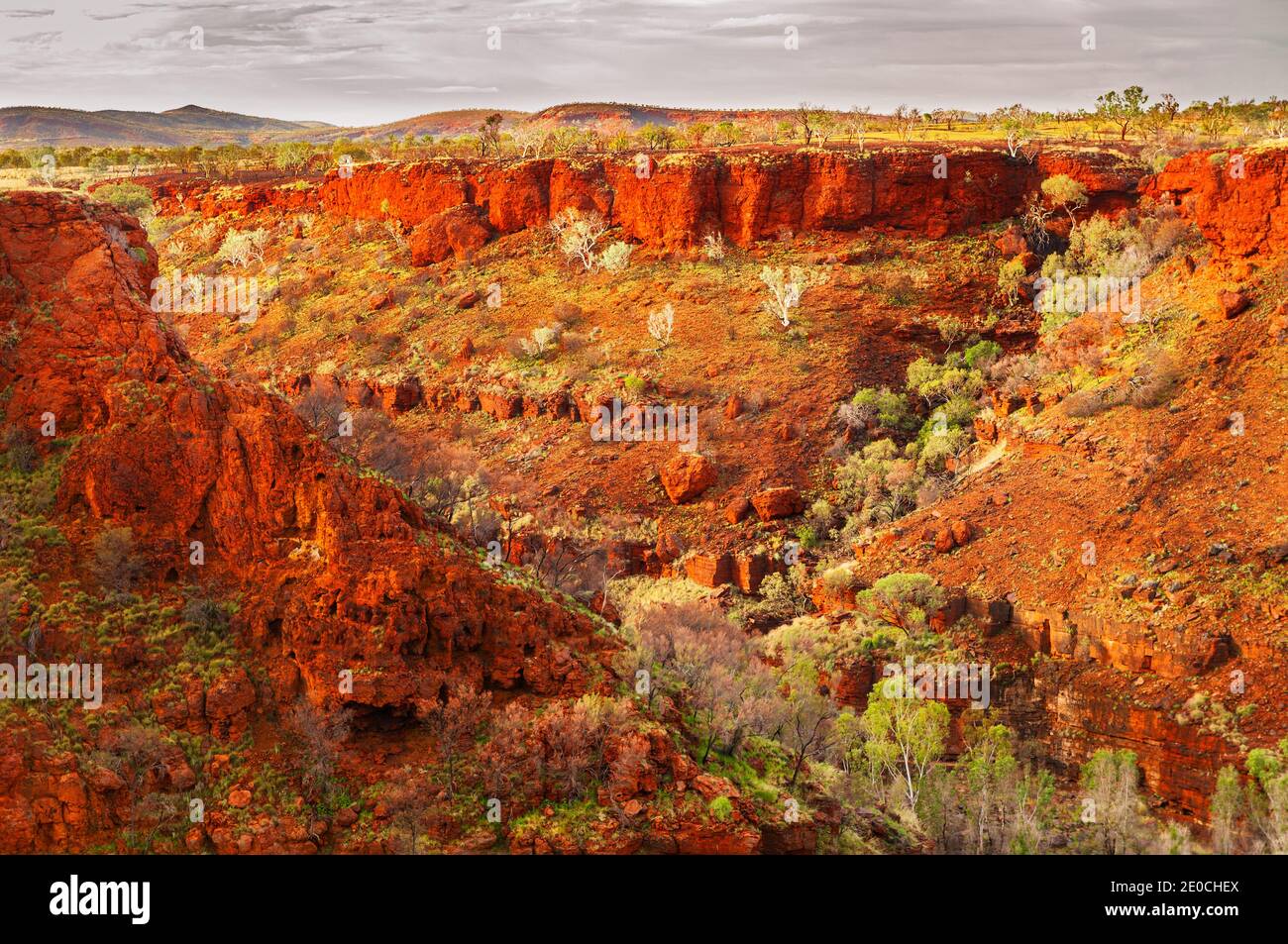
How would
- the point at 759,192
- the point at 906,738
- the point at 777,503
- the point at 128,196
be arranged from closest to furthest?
the point at 906,738
the point at 777,503
the point at 759,192
the point at 128,196

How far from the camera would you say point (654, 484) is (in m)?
46.3

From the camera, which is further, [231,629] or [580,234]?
[580,234]

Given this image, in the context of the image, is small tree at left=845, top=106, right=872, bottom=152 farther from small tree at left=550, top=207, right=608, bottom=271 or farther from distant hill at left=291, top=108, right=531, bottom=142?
distant hill at left=291, top=108, right=531, bottom=142

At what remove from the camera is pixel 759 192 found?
6072 cm

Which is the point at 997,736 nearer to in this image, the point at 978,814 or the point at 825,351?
the point at 978,814

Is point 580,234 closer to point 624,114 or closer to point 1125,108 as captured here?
point 1125,108

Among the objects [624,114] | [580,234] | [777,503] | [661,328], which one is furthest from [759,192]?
[624,114]

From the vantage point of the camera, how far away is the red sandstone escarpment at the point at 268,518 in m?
21.2

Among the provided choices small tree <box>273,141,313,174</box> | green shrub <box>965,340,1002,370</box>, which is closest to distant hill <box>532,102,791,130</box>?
small tree <box>273,141,313,174</box>

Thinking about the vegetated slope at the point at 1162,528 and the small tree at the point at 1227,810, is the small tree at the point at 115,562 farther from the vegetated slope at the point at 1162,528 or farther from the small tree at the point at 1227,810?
the vegetated slope at the point at 1162,528

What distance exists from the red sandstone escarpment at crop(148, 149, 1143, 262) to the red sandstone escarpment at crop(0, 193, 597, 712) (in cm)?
4002

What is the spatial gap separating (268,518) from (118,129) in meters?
149

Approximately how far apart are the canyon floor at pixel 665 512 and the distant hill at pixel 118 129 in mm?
84083

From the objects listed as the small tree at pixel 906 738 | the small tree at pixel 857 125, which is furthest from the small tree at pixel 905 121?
the small tree at pixel 906 738
